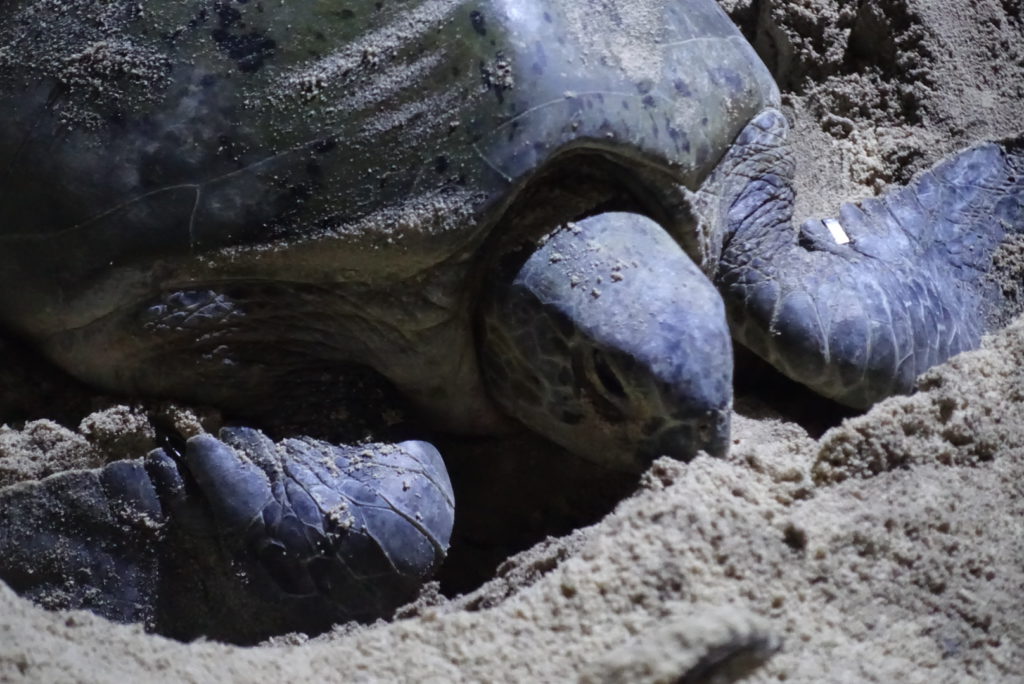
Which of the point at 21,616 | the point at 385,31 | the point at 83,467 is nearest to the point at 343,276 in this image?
the point at 385,31

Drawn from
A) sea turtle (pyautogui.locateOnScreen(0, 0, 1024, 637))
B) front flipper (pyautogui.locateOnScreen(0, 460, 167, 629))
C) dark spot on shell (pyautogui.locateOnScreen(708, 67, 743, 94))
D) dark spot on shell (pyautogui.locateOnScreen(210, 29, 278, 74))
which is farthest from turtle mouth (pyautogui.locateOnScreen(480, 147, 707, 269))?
front flipper (pyautogui.locateOnScreen(0, 460, 167, 629))

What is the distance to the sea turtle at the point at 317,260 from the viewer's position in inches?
62.8

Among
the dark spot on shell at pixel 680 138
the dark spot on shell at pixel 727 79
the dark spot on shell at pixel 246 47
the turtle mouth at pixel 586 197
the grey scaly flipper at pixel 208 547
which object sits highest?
the dark spot on shell at pixel 246 47

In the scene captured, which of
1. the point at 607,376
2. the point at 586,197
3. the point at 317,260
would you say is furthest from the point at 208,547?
the point at 586,197

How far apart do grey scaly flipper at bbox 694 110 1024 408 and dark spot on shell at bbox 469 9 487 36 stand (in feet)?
1.58

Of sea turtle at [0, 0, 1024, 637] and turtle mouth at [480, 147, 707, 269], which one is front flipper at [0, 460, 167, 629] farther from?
turtle mouth at [480, 147, 707, 269]

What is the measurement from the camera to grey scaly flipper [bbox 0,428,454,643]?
5.21 ft

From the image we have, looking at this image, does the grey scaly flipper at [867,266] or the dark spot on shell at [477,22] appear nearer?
the dark spot on shell at [477,22]

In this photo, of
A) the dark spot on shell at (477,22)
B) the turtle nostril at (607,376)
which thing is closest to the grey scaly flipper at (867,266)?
the turtle nostril at (607,376)

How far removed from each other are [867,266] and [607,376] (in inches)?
24.2

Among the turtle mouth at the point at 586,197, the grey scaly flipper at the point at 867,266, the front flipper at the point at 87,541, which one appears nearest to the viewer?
the front flipper at the point at 87,541

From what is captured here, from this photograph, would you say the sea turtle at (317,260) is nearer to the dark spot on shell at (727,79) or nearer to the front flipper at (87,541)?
the front flipper at (87,541)

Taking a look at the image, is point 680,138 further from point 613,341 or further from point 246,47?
point 246,47

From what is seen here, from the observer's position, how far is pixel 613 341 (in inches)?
64.2
